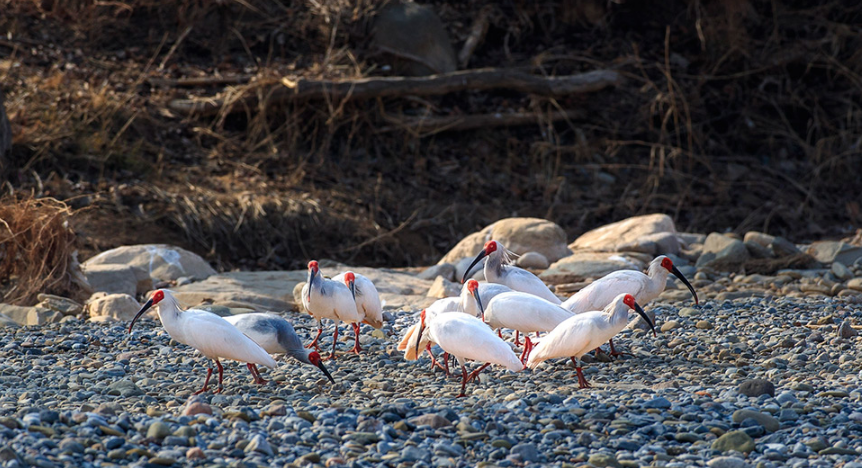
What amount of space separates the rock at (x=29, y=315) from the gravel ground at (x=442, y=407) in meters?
0.71

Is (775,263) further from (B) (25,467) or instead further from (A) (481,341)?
(B) (25,467)

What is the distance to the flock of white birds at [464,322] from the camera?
516cm

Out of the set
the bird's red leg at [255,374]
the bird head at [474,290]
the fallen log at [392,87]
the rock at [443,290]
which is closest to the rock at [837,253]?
the rock at [443,290]

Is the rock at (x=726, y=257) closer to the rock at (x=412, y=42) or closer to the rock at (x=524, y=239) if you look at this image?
the rock at (x=524, y=239)

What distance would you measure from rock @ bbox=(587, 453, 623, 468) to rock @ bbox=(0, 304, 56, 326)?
5.31m

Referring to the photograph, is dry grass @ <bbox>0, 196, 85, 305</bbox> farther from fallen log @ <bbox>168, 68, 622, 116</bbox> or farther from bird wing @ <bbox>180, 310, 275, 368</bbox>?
fallen log @ <bbox>168, 68, 622, 116</bbox>

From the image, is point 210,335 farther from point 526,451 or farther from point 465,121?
point 465,121

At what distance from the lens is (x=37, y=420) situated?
4172 mm

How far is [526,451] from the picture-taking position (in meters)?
4.02

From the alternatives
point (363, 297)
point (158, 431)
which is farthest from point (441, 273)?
point (158, 431)

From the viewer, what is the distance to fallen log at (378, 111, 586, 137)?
13.7 m

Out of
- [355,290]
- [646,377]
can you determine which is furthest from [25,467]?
[646,377]

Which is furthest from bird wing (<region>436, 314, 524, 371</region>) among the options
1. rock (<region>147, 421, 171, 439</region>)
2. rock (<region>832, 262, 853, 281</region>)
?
rock (<region>832, 262, 853, 281</region>)

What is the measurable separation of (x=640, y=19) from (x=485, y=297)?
36.8ft
